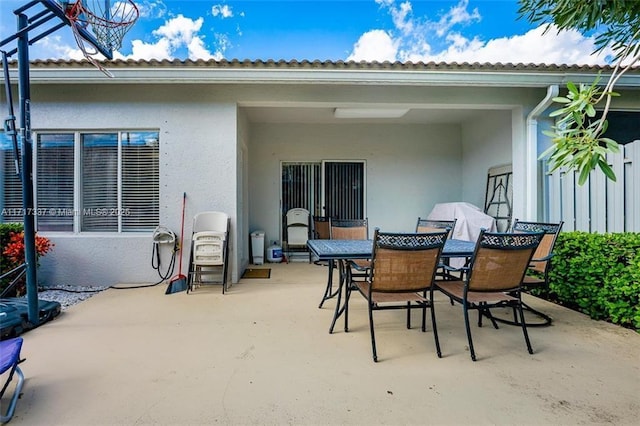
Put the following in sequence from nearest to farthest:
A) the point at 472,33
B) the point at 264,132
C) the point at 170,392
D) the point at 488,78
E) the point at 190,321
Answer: the point at 170,392 < the point at 190,321 < the point at 488,78 < the point at 472,33 < the point at 264,132

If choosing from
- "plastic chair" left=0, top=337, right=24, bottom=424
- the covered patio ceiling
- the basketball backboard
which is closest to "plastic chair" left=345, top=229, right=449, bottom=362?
"plastic chair" left=0, top=337, right=24, bottom=424

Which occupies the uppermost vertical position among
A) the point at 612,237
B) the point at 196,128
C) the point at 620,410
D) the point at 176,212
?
the point at 196,128

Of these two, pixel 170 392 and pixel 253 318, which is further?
pixel 253 318

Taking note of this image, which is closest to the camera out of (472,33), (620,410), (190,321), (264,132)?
(620,410)

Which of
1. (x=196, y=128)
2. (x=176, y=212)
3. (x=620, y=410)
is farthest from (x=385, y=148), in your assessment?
(x=620, y=410)

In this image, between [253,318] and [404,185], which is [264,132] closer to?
[404,185]

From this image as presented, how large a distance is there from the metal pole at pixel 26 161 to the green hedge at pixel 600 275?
5447 mm

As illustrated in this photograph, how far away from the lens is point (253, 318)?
9.87ft

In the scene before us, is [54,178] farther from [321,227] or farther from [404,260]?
[404,260]

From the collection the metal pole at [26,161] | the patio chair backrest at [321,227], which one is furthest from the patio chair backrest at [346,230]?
the metal pole at [26,161]

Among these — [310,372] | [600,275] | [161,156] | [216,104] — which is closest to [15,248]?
[161,156]

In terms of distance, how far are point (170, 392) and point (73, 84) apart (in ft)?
15.4

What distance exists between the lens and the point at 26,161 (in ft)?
9.07

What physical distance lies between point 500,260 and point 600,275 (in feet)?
5.32
